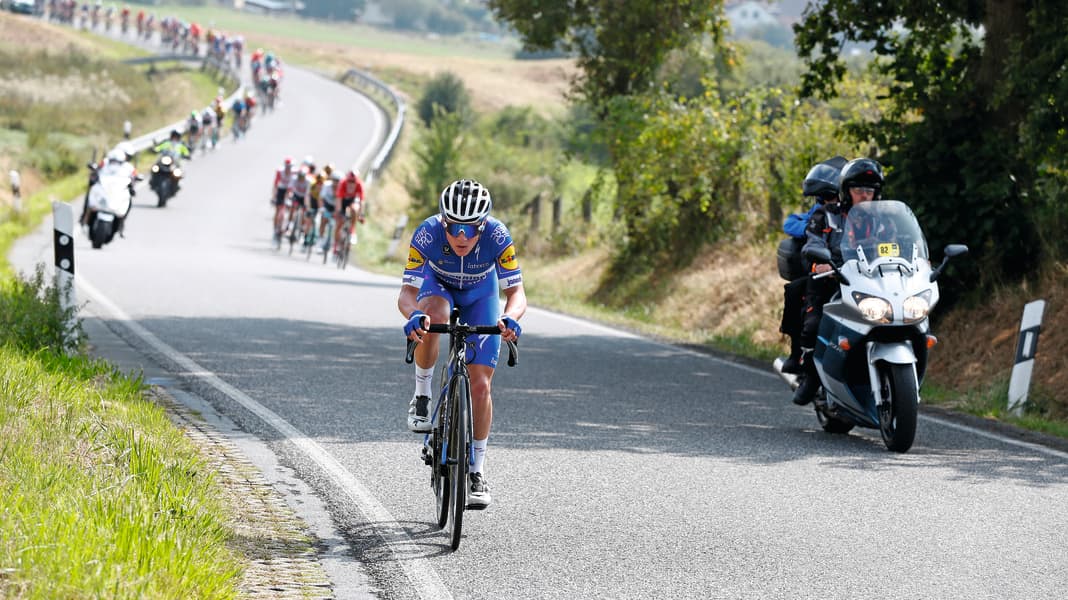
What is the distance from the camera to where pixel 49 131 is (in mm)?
56812

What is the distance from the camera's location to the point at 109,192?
83.6 ft

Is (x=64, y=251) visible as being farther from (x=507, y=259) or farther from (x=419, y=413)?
(x=507, y=259)

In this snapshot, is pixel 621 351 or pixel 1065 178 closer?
pixel 1065 178

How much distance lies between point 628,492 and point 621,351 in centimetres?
742

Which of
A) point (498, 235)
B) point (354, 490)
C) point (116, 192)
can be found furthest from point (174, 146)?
point (498, 235)

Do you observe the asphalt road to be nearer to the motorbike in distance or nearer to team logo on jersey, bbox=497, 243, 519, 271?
team logo on jersey, bbox=497, 243, 519, 271


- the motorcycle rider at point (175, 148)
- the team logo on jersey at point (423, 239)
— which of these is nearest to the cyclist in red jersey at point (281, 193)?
the motorcycle rider at point (175, 148)

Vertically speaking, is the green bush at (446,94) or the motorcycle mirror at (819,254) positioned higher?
the green bush at (446,94)

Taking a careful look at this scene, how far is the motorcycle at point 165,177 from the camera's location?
38737mm

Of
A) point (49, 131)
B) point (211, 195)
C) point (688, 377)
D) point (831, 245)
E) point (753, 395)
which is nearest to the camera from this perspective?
point (831, 245)

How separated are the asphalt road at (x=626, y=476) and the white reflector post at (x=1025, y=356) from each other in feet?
3.74

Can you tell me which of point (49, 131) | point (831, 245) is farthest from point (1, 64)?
point (831, 245)

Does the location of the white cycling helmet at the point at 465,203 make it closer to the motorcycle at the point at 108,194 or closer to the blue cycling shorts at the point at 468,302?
the blue cycling shorts at the point at 468,302

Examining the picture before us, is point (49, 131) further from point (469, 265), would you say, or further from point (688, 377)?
point (469, 265)
